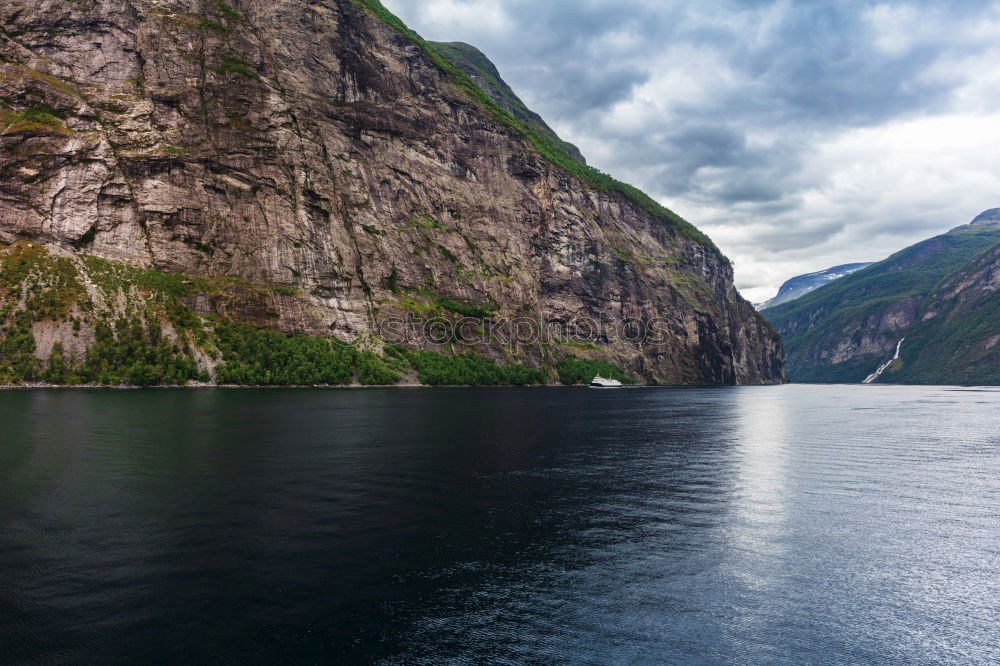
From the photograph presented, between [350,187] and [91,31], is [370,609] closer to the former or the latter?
[350,187]

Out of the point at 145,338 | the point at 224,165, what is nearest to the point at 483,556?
the point at 145,338

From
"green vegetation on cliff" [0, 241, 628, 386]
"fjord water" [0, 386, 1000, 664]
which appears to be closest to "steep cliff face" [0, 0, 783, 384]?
"green vegetation on cliff" [0, 241, 628, 386]

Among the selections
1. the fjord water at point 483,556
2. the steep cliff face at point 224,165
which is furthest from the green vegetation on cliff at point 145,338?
the fjord water at point 483,556

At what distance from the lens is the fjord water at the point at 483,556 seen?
506 inches

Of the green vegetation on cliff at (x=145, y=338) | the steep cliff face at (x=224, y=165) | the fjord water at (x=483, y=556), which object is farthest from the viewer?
the steep cliff face at (x=224, y=165)

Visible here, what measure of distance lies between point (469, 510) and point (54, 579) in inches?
566

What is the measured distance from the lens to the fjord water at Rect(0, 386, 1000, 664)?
12852mm

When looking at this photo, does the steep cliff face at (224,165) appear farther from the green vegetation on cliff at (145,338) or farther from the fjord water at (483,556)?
the fjord water at (483,556)

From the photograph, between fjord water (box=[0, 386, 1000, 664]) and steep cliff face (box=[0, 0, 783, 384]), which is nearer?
fjord water (box=[0, 386, 1000, 664])

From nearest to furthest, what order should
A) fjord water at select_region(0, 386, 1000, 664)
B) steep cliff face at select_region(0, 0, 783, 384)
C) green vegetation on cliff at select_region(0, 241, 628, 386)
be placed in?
1. fjord water at select_region(0, 386, 1000, 664)
2. green vegetation on cliff at select_region(0, 241, 628, 386)
3. steep cliff face at select_region(0, 0, 783, 384)

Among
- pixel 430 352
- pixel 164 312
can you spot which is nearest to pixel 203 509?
pixel 164 312

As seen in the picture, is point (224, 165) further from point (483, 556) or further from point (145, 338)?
point (483, 556)

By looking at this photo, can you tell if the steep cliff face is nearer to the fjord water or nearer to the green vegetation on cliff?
the green vegetation on cliff

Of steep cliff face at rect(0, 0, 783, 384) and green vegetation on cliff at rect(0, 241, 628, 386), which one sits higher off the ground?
steep cliff face at rect(0, 0, 783, 384)
